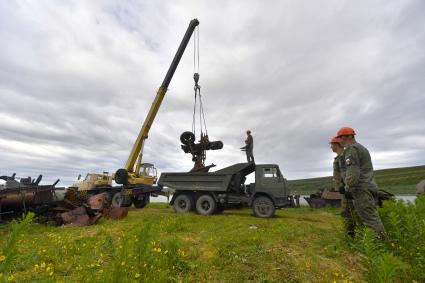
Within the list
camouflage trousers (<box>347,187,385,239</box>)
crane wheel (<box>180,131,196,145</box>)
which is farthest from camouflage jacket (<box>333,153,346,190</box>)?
crane wheel (<box>180,131,196,145</box>)

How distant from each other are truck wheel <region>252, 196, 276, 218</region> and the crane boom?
9.11 m

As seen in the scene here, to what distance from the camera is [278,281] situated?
3605 mm

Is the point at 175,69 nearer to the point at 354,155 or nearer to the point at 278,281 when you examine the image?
the point at 354,155

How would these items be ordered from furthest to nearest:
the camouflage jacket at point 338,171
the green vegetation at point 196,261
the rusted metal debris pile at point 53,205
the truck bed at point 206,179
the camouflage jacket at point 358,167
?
the truck bed at point 206,179 < the rusted metal debris pile at point 53,205 < the camouflage jacket at point 338,171 < the camouflage jacket at point 358,167 < the green vegetation at point 196,261

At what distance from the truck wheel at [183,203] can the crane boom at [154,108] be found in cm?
554

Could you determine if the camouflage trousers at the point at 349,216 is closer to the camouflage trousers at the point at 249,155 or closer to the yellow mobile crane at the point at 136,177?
the camouflage trousers at the point at 249,155

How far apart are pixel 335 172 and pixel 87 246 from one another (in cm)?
588

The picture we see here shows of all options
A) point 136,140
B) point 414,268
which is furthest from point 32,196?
point 414,268

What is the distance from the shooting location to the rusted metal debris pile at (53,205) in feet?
29.6

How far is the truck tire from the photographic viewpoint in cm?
1459

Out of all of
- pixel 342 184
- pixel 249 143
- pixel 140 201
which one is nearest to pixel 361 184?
pixel 342 184

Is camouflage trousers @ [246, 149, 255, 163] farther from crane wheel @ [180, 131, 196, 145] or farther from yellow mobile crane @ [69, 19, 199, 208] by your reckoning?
yellow mobile crane @ [69, 19, 199, 208]

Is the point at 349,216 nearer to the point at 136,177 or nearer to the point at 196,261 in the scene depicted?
the point at 196,261

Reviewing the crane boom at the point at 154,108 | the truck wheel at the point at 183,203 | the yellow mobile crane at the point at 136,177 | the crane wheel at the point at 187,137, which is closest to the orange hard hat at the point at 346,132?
the truck wheel at the point at 183,203
